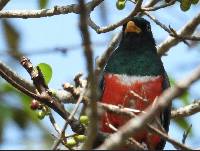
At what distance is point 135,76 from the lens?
4496 millimetres

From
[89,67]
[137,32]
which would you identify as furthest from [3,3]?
[89,67]

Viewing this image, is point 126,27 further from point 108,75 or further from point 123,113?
point 123,113

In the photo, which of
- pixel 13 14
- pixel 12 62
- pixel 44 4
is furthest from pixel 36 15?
pixel 12 62

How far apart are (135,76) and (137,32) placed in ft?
1.84

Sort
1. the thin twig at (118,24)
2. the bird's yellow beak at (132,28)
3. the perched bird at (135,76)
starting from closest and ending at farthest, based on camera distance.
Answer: the thin twig at (118,24), the perched bird at (135,76), the bird's yellow beak at (132,28)

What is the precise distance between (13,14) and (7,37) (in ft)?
5.73

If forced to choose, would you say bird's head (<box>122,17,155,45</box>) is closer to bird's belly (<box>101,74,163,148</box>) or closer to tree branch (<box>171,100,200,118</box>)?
bird's belly (<box>101,74,163,148</box>)

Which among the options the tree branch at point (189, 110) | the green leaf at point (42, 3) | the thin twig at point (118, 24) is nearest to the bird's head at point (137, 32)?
the green leaf at point (42, 3)

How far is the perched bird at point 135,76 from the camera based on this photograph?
166 inches

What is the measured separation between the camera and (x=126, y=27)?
4.80 meters

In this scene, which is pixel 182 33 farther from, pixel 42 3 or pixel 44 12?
pixel 44 12

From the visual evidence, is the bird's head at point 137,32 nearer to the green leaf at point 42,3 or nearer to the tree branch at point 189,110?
the green leaf at point 42,3

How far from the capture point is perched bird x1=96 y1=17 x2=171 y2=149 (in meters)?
4.21

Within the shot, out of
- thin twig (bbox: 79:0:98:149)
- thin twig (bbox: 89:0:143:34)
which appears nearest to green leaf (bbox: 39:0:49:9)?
thin twig (bbox: 89:0:143:34)
